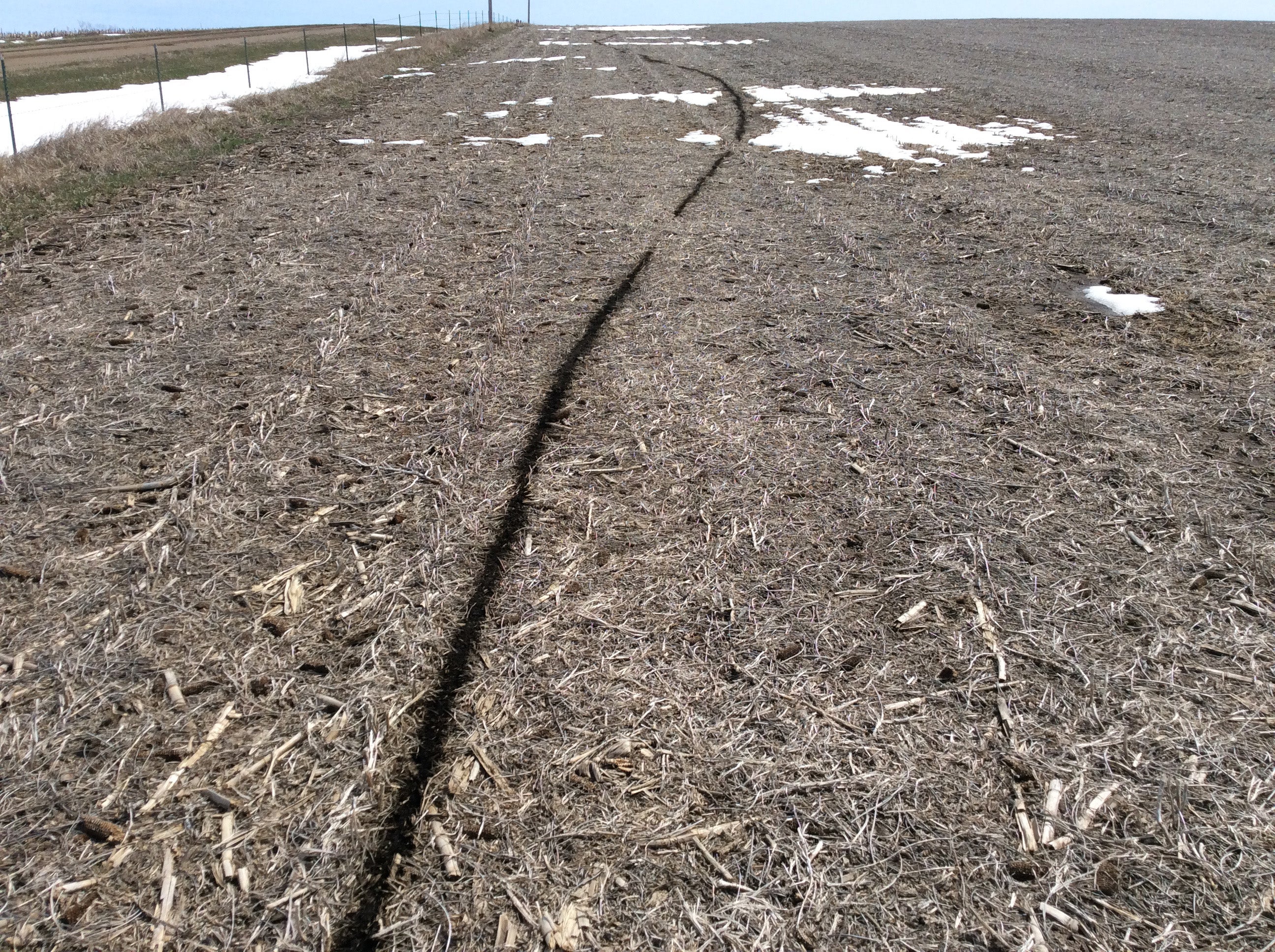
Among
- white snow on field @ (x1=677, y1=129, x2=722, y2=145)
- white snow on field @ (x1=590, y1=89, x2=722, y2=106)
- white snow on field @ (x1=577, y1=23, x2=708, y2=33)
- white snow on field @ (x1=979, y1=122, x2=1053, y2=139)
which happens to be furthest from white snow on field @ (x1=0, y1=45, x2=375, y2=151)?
white snow on field @ (x1=577, y1=23, x2=708, y2=33)

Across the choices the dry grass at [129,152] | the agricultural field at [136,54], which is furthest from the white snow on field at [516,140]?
Result: the agricultural field at [136,54]

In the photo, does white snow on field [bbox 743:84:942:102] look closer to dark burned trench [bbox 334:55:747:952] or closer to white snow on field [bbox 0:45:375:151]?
white snow on field [bbox 0:45:375:151]

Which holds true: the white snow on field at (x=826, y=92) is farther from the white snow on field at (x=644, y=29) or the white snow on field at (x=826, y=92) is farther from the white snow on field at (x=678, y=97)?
the white snow on field at (x=644, y=29)

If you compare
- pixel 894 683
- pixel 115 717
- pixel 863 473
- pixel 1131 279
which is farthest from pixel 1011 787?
pixel 1131 279

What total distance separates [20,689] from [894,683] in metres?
2.55

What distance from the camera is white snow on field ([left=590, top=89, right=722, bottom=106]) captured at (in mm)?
15070

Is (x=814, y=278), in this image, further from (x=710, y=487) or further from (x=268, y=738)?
(x=268, y=738)

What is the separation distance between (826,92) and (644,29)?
30.9 metres

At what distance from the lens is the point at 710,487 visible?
3.33m

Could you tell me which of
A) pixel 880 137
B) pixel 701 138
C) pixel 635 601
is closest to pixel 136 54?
pixel 701 138

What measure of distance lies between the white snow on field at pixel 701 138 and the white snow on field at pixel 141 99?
785 cm

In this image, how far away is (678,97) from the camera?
1568 cm

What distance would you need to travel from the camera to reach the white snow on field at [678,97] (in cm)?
1507

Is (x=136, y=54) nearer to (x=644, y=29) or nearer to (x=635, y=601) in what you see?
(x=644, y=29)
